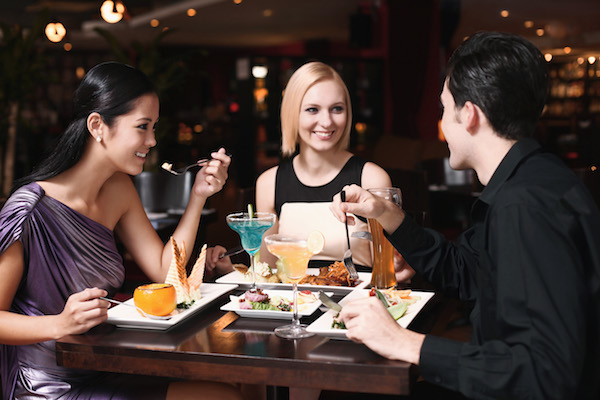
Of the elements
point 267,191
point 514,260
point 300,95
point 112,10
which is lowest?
point 514,260

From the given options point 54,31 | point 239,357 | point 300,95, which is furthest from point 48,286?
point 54,31

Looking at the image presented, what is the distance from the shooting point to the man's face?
1.45 meters

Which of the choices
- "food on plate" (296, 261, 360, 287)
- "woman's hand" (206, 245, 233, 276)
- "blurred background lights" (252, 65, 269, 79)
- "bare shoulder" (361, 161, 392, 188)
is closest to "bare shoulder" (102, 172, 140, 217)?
"woman's hand" (206, 245, 233, 276)

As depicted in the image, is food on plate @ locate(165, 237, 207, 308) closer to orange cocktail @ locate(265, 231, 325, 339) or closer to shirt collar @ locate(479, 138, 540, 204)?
orange cocktail @ locate(265, 231, 325, 339)

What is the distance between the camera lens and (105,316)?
157cm

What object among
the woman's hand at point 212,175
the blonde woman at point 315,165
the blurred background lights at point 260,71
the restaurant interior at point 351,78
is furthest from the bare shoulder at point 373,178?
the blurred background lights at point 260,71

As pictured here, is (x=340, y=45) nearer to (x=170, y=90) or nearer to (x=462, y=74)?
(x=170, y=90)

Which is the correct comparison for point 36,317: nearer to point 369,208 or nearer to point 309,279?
point 309,279

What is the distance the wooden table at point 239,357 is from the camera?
1.31 meters

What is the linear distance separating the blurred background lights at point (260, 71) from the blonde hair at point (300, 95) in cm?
718

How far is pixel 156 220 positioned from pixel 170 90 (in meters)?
3.19

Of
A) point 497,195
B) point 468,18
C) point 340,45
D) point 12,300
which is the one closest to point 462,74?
point 497,195

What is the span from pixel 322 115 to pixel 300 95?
14cm

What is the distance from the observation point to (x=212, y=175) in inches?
87.0
